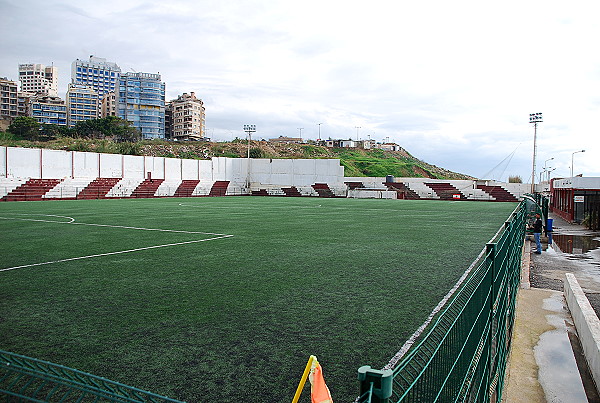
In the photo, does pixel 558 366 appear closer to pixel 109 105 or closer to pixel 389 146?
pixel 389 146

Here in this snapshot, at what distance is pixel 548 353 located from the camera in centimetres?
523

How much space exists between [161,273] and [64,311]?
226 cm

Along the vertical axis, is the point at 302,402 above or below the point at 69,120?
below

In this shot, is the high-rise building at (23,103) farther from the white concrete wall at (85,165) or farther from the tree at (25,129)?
the white concrete wall at (85,165)

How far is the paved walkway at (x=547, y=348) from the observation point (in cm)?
429

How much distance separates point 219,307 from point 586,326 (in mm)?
4283

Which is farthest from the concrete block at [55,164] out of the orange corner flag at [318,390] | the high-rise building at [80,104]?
the high-rise building at [80,104]

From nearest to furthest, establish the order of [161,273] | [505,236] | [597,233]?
[505,236]
[161,273]
[597,233]

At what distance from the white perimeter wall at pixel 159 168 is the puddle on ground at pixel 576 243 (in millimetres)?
37533

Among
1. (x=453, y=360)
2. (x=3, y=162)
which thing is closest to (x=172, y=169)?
(x=3, y=162)

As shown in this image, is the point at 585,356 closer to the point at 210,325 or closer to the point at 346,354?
the point at 346,354

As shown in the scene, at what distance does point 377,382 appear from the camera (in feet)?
4.52

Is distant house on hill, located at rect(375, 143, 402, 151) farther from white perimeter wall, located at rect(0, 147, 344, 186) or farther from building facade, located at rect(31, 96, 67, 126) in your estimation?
building facade, located at rect(31, 96, 67, 126)

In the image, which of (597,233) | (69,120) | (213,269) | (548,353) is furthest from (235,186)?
(69,120)
